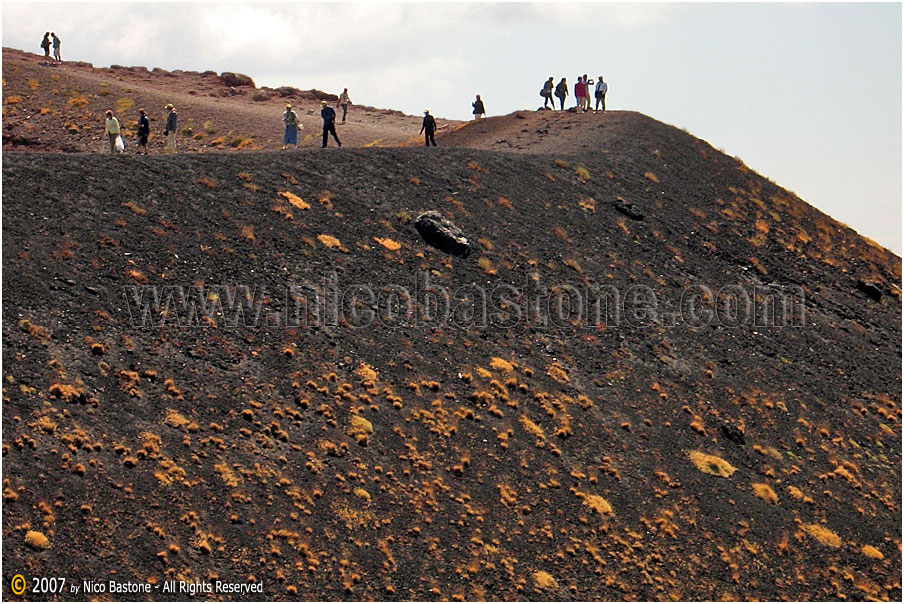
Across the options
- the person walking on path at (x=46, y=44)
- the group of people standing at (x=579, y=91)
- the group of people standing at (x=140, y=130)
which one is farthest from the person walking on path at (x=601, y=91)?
Result: the person walking on path at (x=46, y=44)

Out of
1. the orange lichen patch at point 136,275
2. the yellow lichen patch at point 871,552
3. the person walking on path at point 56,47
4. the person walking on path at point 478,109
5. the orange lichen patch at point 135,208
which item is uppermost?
the person walking on path at point 56,47

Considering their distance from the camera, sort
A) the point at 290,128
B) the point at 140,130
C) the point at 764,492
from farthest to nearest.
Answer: the point at 290,128 → the point at 140,130 → the point at 764,492

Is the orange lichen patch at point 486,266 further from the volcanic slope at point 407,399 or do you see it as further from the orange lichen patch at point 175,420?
the orange lichen patch at point 175,420

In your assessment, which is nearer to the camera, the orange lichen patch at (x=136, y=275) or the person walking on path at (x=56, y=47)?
the orange lichen patch at (x=136, y=275)

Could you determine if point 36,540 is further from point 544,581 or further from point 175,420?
point 544,581

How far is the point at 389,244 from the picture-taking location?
31203mm

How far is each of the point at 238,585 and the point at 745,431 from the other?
55.4 ft

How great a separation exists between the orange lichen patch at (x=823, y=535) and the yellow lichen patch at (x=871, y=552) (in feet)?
2.34

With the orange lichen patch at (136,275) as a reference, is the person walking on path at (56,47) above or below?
above

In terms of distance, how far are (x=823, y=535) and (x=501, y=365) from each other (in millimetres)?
9705

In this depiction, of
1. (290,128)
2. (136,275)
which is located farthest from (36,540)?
(290,128)

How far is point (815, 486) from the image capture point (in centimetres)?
2800

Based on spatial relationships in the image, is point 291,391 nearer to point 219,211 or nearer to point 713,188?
point 219,211

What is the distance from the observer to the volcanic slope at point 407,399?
19.3m
